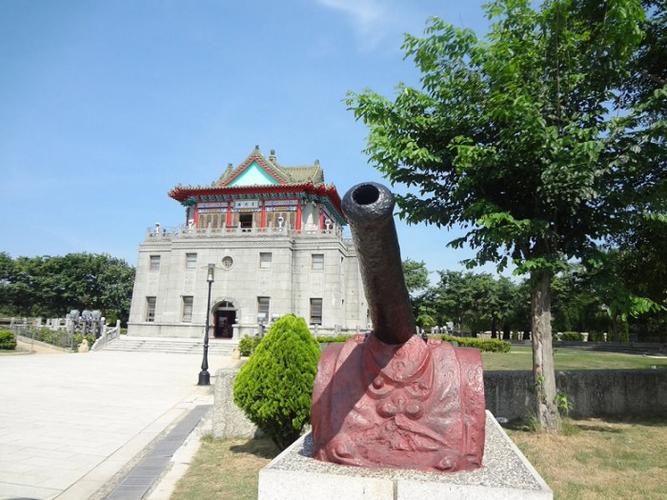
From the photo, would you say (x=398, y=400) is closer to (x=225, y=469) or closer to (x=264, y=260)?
(x=225, y=469)

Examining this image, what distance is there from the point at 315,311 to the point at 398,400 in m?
25.8

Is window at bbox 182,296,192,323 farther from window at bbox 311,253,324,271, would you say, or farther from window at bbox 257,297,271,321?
window at bbox 311,253,324,271

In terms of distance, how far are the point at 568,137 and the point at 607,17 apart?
1.70 meters

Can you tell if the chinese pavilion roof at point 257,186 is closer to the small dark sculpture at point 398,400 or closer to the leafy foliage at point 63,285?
the leafy foliage at point 63,285

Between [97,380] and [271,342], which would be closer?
[271,342]

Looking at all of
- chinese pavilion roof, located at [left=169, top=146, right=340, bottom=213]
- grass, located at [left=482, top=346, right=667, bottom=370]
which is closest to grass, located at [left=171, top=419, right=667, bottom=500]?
grass, located at [left=482, top=346, right=667, bottom=370]

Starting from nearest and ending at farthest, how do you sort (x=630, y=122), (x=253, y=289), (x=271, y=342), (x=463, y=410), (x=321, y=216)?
(x=463, y=410) < (x=271, y=342) < (x=630, y=122) < (x=253, y=289) < (x=321, y=216)

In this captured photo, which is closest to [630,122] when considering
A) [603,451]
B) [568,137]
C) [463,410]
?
[568,137]

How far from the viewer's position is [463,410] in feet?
11.3

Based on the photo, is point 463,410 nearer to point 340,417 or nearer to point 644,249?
point 340,417

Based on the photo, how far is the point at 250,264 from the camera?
2959 centimetres

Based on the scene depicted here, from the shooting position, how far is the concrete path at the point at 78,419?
17.7 ft

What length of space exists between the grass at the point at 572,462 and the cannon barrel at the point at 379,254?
8.56ft

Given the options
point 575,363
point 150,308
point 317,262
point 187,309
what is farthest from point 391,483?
point 150,308
